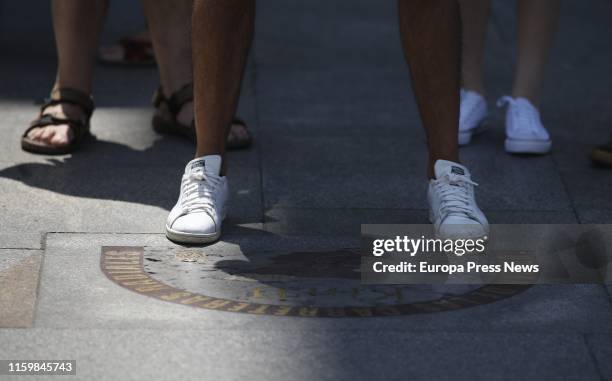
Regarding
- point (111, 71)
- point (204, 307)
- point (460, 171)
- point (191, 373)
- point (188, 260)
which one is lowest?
point (191, 373)

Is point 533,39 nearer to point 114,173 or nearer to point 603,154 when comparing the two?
point 603,154

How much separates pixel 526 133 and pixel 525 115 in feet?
0.34

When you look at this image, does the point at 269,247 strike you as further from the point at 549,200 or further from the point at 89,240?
the point at 549,200

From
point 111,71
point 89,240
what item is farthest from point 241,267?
point 111,71

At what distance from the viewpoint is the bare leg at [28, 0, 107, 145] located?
4055mm

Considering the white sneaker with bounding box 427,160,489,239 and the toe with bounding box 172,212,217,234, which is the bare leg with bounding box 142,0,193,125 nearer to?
the toe with bounding box 172,212,217,234

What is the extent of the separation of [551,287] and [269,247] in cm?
78

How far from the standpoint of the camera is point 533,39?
4.22 metres

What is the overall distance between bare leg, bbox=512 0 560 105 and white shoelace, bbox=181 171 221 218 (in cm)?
148

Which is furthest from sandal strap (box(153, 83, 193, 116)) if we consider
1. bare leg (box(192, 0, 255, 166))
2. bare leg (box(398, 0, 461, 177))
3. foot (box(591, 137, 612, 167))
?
foot (box(591, 137, 612, 167))

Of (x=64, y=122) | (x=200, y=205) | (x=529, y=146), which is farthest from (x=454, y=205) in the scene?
(x=64, y=122)

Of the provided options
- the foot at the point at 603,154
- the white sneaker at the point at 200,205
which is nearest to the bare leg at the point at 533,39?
the foot at the point at 603,154

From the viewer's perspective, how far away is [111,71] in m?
5.07

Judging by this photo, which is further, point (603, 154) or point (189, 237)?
point (603, 154)
